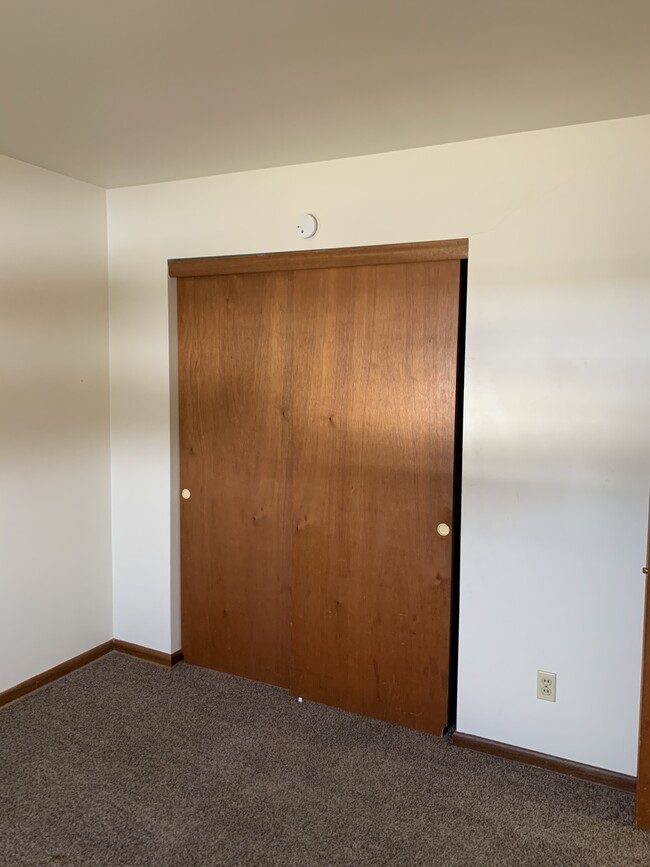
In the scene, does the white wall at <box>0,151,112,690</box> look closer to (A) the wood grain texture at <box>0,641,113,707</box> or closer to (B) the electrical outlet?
(A) the wood grain texture at <box>0,641,113,707</box>

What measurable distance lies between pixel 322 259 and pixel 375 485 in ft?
3.28

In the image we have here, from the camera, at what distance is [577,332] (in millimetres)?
2416

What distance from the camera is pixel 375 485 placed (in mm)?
2863

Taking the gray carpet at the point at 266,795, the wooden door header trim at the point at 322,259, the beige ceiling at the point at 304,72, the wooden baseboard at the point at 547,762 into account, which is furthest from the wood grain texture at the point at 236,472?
the wooden baseboard at the point at 547,762

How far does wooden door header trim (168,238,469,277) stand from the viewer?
2.65m

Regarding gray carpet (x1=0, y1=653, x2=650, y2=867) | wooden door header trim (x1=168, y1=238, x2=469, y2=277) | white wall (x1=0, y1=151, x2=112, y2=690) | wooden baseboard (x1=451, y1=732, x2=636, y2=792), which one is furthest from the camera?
white wall (x1=0, y1=151, x2=112, y2=690)

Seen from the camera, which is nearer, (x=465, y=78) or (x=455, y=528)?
(x=465, y=78)

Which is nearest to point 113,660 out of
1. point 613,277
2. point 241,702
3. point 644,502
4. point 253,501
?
point 241,702

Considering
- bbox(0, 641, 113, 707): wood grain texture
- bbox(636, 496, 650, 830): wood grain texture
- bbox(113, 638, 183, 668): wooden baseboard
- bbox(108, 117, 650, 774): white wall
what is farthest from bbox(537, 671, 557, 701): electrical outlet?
bbox(0, 641, 113, 707): wood grain texture

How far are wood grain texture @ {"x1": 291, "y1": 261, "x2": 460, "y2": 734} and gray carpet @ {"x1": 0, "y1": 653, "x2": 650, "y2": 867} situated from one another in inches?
9.8

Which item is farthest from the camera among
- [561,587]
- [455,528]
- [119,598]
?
[119,598]

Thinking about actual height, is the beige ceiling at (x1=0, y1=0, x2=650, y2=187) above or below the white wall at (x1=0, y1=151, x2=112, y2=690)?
above

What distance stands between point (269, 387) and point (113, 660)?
5.49 feet

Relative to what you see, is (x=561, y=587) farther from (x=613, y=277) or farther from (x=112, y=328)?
(x=112, y=328)
